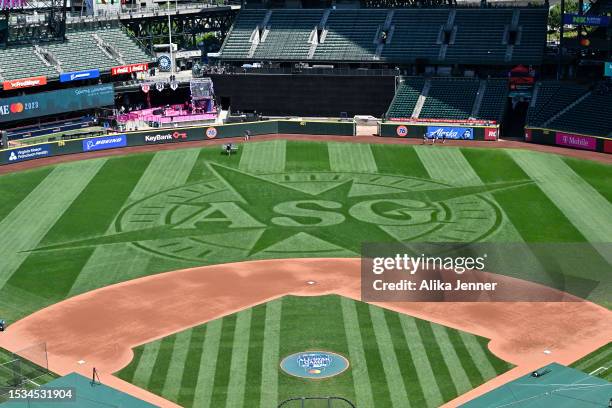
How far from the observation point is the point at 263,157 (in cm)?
8744

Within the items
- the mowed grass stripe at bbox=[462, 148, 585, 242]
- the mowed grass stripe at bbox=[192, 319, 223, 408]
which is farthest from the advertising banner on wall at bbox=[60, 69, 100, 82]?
the mowed grass stripe at bbox=[192, 319, 223, 408]

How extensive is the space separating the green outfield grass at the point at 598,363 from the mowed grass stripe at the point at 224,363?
16.8 meters

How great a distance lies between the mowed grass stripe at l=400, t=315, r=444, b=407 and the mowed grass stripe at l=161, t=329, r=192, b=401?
451 inches

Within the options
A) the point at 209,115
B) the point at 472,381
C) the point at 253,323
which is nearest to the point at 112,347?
the point at 253,323

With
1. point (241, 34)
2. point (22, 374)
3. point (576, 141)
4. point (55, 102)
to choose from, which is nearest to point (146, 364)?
point (22, 374)

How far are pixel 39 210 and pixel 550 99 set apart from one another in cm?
5551

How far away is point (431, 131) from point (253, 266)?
40605 millimetres

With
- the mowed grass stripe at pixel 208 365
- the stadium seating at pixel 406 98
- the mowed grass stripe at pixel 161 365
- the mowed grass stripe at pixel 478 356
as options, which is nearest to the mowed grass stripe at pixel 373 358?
the mowed grass stripe at pixel 478 356

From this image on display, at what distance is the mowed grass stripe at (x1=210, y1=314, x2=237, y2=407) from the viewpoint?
1597 inches

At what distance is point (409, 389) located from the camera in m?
41.0

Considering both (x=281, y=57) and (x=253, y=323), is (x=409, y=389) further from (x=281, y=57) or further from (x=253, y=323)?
(x=281, y=57)

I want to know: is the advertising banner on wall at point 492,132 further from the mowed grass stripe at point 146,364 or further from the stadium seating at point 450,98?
the mowed grass stripe at point 146,364

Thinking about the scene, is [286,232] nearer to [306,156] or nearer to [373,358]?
[373,358]

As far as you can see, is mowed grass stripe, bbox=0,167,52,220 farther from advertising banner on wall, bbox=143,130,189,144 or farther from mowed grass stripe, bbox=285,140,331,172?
mowed grass stripe, bbox=285,140,331,172
